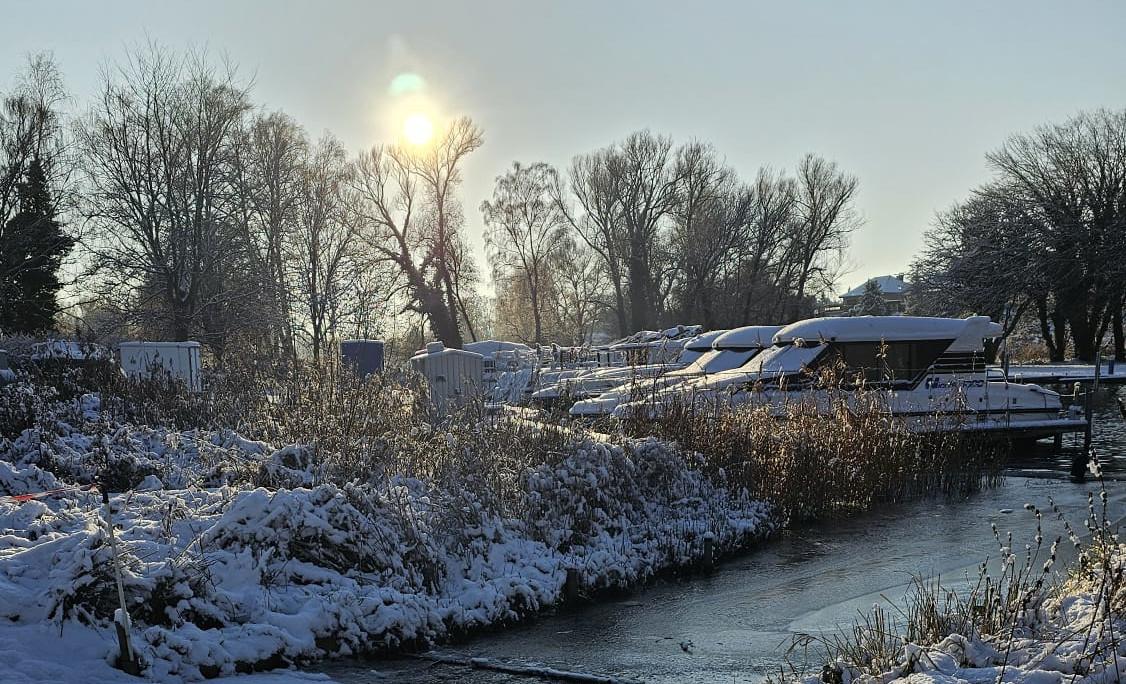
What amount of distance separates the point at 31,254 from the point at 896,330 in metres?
26.3

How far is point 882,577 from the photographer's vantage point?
9.77 m

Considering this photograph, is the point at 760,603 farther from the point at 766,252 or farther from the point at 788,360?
the point at 766,252

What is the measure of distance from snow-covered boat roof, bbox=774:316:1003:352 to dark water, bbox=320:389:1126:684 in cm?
538

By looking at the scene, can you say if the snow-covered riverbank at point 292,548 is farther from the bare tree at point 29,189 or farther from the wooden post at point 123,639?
the bare tree at point 29,189

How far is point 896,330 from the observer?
19.0 meters

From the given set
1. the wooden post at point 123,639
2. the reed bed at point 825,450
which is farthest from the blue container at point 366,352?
the wooden post at point 123,639

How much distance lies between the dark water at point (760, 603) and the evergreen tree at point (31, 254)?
22.4 meters

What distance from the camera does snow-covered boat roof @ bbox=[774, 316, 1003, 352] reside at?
62.3 feet

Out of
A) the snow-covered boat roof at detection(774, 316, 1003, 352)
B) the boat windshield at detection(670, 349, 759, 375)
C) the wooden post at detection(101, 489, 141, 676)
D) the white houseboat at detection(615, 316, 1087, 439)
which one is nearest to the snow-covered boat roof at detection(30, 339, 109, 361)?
the white houseboat at detection(615, 316, 1087, 439)

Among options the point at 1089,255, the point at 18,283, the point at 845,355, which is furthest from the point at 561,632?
the point at 1089,255

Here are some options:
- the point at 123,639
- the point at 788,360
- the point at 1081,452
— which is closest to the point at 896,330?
the point at 788,360

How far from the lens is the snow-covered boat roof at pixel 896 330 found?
62.3 ft

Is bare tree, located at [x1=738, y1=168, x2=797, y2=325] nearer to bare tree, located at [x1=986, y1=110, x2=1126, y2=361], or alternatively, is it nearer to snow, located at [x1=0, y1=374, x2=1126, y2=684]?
bare tree, located at [x1=986, y1=110, x2=1126, y2=361]

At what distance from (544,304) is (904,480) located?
143ft
